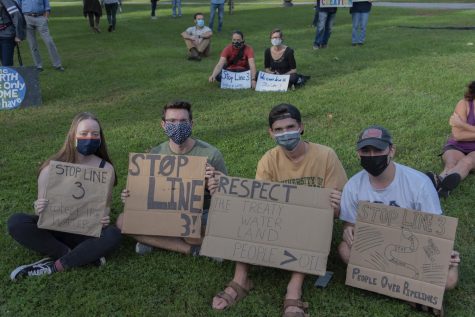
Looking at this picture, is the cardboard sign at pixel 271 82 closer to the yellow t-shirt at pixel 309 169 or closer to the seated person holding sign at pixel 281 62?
the seated person holding sign at pixel 281 62

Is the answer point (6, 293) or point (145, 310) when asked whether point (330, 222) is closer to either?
point (145, 310)

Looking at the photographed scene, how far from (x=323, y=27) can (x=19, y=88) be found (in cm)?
820

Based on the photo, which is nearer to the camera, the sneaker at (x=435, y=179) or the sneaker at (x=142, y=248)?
the sneaker at (x=142, y=248)

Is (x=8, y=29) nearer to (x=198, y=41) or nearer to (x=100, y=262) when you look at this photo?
(x=198, y=41)

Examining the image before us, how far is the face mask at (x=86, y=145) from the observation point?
4156mm

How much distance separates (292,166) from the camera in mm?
4031

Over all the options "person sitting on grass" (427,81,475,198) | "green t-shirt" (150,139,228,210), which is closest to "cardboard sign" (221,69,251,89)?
"person sitting on grass" (427,81,475,198)

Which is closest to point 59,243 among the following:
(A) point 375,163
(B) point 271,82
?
(A) point 375,163

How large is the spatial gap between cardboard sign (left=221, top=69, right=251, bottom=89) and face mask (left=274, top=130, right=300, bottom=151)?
5.86m

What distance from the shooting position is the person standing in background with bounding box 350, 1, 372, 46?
45.2 feet

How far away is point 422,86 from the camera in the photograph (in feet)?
30.0

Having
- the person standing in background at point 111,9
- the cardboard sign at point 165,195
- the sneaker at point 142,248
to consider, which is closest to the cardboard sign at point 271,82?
the cardboard sign at point 165,195

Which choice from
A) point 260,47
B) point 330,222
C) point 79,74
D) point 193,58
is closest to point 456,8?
point 260,47

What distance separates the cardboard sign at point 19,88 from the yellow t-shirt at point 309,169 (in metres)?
6.18
